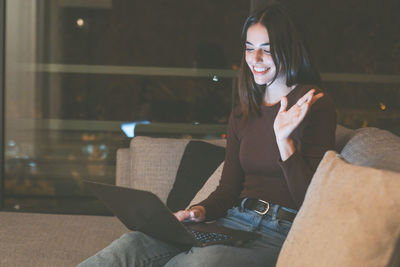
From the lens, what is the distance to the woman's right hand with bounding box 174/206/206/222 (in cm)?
161

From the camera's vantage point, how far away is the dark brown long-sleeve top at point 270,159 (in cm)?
149

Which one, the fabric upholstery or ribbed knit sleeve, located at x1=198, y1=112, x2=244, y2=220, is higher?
ribbed knit sleeve, located at x1=198, y1=112, x2=244, y2=220

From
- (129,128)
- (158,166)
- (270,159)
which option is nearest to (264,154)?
(270,159)

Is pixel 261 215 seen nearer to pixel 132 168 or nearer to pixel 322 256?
pixel 322 256

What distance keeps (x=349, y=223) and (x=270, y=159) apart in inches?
24.8

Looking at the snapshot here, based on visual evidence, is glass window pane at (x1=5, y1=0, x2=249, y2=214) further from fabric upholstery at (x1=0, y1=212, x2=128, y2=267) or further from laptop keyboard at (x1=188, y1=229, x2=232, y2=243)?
laptop keyboard at (x1=188, y1=229, x2=232, y2=243)

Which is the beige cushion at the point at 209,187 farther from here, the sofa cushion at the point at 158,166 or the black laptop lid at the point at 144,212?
the black laptop lid at the point at 144,212

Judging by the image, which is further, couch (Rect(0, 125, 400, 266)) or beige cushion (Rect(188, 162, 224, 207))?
beige cushion (Rect(188, 162, 224, 207))

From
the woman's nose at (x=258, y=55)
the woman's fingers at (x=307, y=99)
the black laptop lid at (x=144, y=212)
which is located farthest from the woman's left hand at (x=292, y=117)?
the black laptop lid at (x=144, y=212)

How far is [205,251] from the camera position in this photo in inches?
52.4

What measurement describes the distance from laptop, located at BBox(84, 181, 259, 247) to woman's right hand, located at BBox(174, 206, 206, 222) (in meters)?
0.07

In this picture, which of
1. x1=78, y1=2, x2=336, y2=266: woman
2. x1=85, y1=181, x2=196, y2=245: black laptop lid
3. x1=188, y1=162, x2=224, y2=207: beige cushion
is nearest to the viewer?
x1=85, y1=181, x2=196, y2=245: black laptop lid

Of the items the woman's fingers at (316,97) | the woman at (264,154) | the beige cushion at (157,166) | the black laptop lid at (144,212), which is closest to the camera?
the black laptop lid at (144,212)

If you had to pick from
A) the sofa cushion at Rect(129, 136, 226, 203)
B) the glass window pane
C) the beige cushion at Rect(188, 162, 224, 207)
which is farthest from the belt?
the glass window pane
